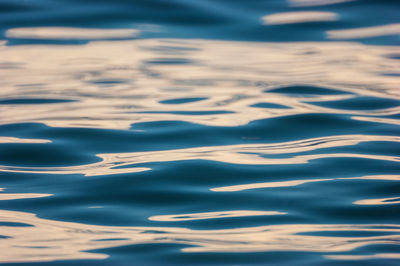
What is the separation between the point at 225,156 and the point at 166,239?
0.60m

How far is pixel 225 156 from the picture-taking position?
6.80 ft

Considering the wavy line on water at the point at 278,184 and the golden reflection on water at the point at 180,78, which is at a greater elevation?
the golden reflection on water at the point at 180,78

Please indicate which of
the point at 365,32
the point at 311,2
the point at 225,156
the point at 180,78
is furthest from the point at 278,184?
the point at 311,2

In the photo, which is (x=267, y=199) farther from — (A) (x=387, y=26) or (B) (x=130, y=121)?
(A) (x=387, y=26)

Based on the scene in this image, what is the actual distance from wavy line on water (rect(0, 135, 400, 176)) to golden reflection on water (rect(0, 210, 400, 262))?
36 centimetres

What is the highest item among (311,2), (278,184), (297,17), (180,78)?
(311,2)

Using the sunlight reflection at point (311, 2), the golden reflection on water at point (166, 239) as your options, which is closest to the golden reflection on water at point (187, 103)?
the golden reflection on water at point (166, 239)

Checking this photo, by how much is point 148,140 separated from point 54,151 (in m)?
0.35

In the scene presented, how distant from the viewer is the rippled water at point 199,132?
5.09 ft

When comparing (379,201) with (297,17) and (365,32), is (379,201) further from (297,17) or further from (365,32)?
(297,17)

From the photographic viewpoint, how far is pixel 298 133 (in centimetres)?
231

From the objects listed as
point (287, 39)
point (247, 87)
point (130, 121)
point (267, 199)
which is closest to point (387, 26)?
point (287, 39)

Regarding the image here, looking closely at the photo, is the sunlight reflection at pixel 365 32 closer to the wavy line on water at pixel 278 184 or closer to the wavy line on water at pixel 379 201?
the wavy line on water at pixel 278 184

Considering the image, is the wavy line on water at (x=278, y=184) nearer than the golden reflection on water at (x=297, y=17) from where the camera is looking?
Yes
